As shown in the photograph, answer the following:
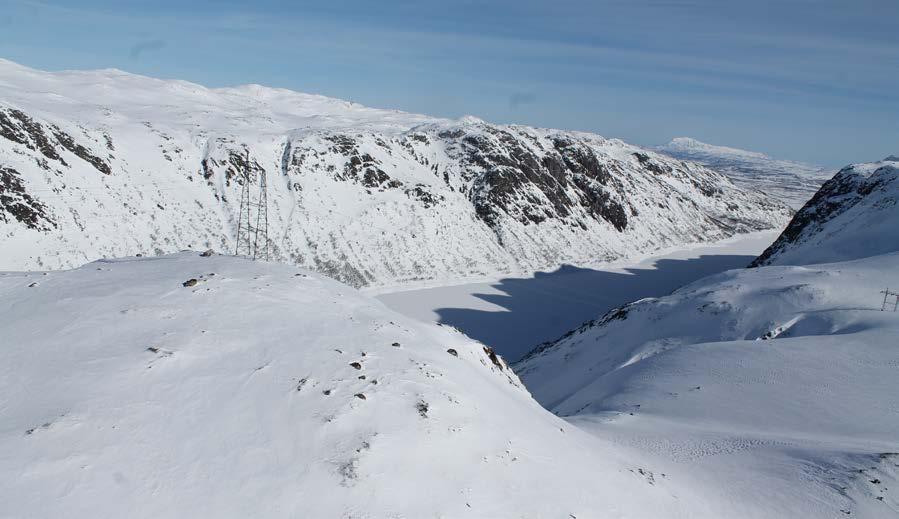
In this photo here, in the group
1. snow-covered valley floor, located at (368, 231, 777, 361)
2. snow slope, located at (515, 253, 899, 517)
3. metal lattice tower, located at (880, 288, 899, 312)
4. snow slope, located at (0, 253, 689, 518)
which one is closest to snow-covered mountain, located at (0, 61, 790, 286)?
snow-covered valley floor, located at (368, 231, 777, 361)

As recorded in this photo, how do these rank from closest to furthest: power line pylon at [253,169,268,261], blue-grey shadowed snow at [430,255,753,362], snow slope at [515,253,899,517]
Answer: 1. snow slope at [515,253,899,517]
2. blue-grey shadowed snow at [430,255,753,362]
3. power line pylon at [253,169,268,261]

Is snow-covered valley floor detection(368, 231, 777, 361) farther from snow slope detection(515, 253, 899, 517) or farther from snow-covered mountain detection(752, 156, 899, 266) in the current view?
snow-covered mountain detection(752, 156, 899, 266)

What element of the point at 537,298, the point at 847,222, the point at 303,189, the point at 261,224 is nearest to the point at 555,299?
the point at 537,298

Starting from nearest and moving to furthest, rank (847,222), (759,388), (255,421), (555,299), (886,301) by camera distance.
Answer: (255,421), (759,388), (886,301), (847,222), (555,299)

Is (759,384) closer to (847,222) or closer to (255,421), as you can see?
(255,421)

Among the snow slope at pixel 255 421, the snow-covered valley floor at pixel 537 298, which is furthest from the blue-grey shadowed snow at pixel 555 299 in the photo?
the snow slope at pixel 255 421

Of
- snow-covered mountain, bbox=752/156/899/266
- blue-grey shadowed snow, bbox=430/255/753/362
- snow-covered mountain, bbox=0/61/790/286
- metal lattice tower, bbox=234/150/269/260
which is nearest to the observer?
snow-covered mountain, bbox=752/156/899/266

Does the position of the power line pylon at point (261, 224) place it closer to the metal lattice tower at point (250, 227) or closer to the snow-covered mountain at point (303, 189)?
the metal lattice tower at point (250, 227)
